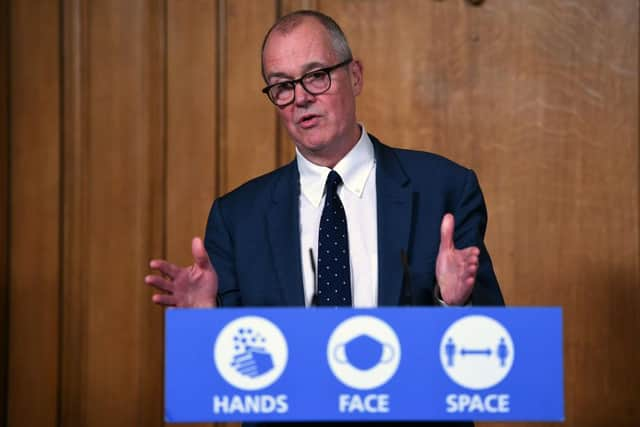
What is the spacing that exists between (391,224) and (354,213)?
94mm

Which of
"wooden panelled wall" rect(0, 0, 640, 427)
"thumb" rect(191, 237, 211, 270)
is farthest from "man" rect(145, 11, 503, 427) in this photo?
"wooden panelled wall" rect(0, 0, 640, 427)

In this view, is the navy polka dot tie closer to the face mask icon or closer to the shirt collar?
the shirt collar

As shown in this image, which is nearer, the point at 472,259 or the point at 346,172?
the point at 472,259

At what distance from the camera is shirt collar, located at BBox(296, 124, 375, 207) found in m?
1.78

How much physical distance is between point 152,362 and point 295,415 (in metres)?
1.46

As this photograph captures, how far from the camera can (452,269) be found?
1347 mm

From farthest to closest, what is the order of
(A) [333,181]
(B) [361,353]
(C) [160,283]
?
(A) [333,181] < (C) [160,283] < (B) [361,353]

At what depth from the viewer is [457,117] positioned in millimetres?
2430

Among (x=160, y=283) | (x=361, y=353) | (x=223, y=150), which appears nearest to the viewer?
(x=361, y=353)

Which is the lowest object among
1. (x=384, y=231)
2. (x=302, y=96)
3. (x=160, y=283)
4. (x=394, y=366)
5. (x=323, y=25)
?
(x=394, y=366)

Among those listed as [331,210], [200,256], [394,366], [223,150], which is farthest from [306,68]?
[394,366]

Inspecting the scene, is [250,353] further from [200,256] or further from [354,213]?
[354,213]

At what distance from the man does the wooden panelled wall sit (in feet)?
1.99

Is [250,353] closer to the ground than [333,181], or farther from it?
closer to the ground
